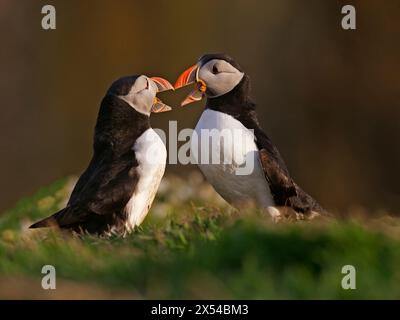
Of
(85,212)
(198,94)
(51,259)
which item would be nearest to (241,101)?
(198,94)

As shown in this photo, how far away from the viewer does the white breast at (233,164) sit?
4195 millimetres

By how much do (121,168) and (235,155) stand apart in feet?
1.88

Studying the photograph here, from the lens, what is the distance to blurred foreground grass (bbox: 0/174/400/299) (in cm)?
247

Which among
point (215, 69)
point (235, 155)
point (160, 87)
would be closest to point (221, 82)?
point (215, 69)

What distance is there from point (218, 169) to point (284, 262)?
60.1 inches

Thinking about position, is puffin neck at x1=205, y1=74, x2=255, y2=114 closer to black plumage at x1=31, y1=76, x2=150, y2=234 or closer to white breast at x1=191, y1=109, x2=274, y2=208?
white breast at x1=191, y1=109, x2=274, y2=208

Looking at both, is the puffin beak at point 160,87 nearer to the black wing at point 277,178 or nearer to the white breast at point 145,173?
the white breast at point 145,173

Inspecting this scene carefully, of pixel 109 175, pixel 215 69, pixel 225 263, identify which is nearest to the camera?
pixel 225 263

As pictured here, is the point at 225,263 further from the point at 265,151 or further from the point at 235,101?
the point at 235,101

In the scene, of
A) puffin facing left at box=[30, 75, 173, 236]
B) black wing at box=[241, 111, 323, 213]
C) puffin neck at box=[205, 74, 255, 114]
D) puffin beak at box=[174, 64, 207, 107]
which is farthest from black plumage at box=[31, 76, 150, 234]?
black wing at box=[241, 111, 323, 213]

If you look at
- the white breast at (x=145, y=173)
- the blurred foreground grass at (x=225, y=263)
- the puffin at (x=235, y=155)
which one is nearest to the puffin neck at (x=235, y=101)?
the puffin at (x=235, y=155)

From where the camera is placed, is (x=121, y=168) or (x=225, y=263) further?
(x=121, y=168)

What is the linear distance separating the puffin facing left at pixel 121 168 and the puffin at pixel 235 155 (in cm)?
20

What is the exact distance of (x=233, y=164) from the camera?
4199mm
